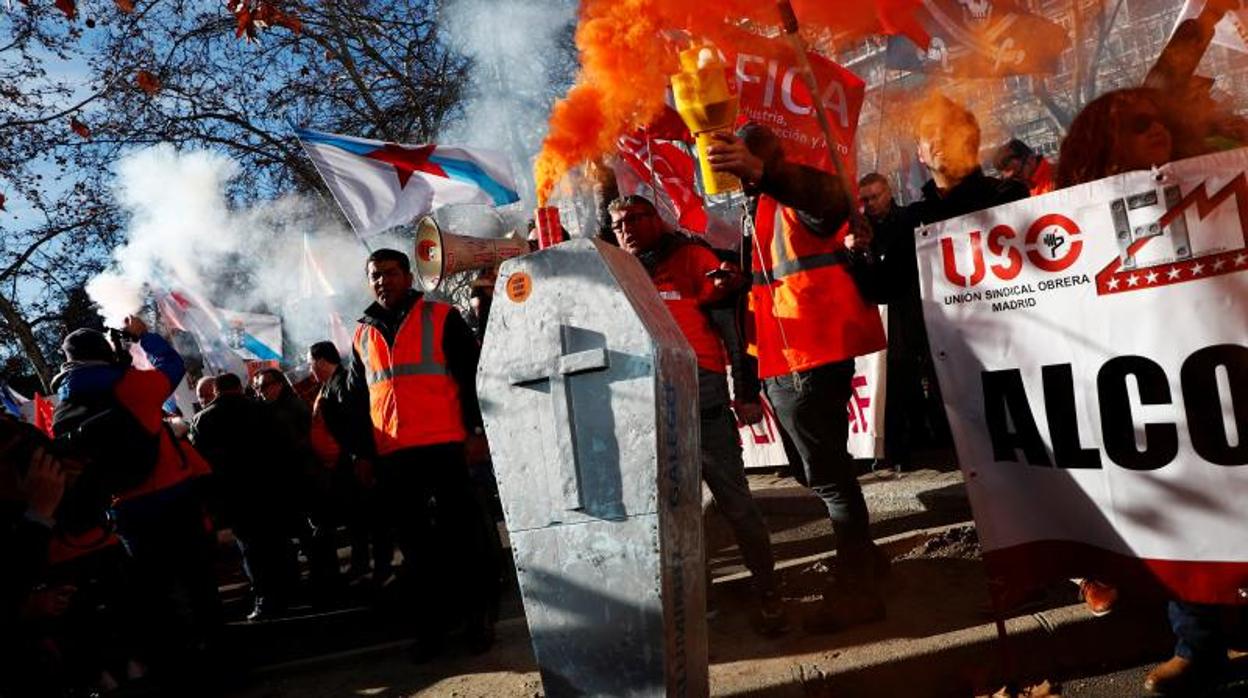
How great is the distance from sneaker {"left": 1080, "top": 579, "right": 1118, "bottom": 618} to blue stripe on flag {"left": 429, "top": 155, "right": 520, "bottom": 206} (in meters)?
6.56

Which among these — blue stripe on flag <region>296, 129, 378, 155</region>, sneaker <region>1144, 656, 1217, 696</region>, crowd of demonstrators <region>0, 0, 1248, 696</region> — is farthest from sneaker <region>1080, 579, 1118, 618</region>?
blue stripe on flag <region>296, 129, 378, 155</region>

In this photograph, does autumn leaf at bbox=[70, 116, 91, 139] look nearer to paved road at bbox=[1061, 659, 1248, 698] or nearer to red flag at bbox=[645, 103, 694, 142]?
red flag at bbox=[645, 103, 694, 142]

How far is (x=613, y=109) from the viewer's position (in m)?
4.12

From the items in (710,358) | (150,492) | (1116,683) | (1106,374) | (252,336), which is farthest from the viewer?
(252,336)

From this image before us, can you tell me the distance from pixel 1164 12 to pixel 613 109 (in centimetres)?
2258

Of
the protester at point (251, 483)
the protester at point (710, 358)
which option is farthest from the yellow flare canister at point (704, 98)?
the protester at point (251, 483)

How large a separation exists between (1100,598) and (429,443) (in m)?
3.19

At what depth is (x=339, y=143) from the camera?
807cm

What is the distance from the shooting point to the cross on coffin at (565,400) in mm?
2904

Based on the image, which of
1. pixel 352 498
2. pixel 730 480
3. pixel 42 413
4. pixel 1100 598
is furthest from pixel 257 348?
pixel 1100 598

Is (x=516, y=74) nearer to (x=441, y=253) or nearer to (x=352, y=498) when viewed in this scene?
(x=441, y=253)

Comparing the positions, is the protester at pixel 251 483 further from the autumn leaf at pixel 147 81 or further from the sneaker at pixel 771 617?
the autumn leaf at pixel 147 81

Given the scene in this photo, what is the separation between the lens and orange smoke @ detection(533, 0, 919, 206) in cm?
392

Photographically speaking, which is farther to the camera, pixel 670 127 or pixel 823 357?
pixel 670 127
